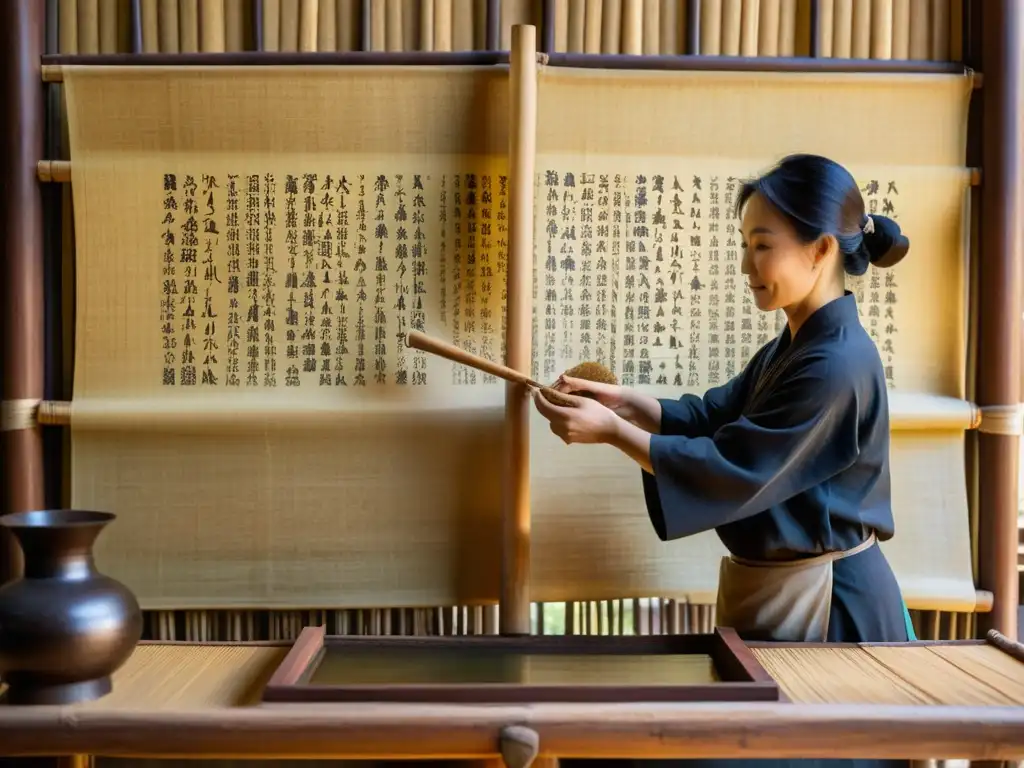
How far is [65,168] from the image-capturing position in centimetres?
181

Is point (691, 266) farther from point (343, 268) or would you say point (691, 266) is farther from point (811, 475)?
point (343, 268)

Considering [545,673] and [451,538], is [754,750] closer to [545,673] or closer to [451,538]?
[545,673]

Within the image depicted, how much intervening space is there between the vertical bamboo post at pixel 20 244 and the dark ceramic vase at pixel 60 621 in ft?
1.94

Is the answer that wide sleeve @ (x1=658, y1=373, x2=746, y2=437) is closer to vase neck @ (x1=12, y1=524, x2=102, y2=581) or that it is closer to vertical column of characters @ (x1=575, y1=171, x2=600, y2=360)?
vertical column of characters @ (x1=575, y1=171, x2=600, y2=360)

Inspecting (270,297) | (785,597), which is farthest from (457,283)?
(785,597)

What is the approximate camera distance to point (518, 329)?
5.63ft

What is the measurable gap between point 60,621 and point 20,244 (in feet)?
3.12

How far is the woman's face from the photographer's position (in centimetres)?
146

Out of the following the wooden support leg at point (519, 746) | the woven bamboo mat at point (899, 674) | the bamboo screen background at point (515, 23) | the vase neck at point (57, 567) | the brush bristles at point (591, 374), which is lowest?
the wooden support leg at point (519, 746)

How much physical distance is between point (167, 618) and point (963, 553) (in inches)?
69.8

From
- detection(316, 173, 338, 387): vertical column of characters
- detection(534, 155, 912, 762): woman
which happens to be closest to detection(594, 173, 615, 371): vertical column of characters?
detection(534, 155, 912, 762): woman

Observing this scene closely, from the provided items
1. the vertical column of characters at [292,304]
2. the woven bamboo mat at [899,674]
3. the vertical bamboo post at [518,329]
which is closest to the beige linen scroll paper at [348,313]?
the vertical column of characters at [292,304]

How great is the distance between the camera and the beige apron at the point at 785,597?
1.47 m

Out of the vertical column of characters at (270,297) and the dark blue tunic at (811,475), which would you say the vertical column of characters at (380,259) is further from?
the dark blue tunic at (811,475)
